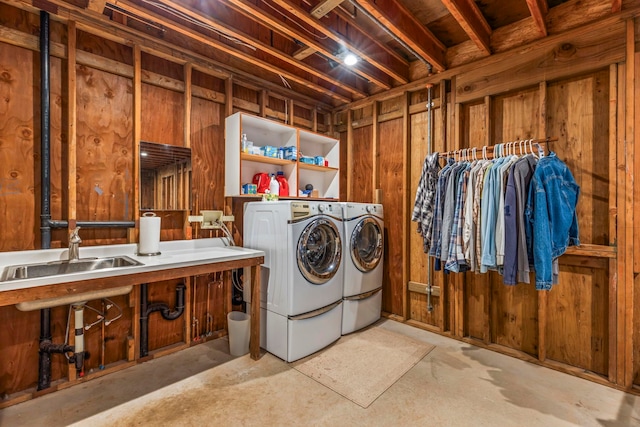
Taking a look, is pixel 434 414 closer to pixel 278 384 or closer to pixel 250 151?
pixel 278 384

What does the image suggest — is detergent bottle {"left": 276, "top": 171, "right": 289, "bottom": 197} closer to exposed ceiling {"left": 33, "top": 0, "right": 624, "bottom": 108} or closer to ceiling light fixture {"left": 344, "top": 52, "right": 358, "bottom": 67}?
exposed ceiling {"left": 33, "top": 0, "right": 624, "bottom": 108}

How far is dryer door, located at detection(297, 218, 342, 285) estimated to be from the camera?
2555 millimetres

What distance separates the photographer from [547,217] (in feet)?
6.40

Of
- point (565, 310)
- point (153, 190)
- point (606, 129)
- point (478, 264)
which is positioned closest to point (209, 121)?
point (153, 190)

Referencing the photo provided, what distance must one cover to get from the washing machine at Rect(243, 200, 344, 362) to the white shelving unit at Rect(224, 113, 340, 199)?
0.44 m

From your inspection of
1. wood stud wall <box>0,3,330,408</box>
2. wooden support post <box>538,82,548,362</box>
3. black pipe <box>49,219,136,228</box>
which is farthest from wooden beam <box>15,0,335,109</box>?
wooden support post <box>538,82,548,362</box>

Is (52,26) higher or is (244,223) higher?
(52,26)

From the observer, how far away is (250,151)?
289cm

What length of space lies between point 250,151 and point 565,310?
3130 millimetres

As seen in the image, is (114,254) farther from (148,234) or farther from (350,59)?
(350,59)

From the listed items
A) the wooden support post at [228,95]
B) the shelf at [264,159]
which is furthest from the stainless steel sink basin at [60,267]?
the wooden support post at [228,95]

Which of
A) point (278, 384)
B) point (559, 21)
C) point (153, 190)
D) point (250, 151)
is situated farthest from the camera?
point (250, 151)

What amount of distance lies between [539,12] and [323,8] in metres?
1.61

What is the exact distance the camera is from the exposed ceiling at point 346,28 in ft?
7.01
